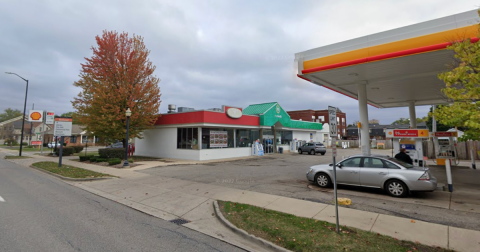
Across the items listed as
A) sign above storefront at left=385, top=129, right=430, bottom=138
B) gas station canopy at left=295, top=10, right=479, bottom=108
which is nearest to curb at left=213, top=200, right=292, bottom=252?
gas station canopy at left=295, top=10, right=479, bottom=108

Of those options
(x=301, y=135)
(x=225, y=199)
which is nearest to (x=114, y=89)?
(x=225, y=199)

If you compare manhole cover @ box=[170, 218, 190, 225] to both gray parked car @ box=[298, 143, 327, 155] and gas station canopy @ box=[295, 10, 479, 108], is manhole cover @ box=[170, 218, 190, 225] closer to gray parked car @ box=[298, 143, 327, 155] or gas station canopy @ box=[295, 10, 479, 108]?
gas station canopy @ box=[295, 10, 479, 108]

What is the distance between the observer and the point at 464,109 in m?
5.57

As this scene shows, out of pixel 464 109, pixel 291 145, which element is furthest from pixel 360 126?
pixel 291 145

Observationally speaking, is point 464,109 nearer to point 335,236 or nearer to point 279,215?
point 335,236

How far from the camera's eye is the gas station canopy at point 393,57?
808 centimetres

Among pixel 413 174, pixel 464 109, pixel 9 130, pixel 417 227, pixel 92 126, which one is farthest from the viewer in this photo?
pixel 9 130

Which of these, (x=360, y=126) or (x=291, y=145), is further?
(x=291, y=145)

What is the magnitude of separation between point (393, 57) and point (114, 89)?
20451 mm

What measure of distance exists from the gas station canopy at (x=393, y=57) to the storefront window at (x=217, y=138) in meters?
11.4

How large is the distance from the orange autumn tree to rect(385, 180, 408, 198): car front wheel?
60.9 feet

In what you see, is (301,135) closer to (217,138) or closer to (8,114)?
(217,138)

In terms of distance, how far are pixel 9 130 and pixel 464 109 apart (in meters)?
95.1

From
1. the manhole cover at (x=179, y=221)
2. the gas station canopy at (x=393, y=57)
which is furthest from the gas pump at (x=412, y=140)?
the manhole cover at (x=179, y=221)
